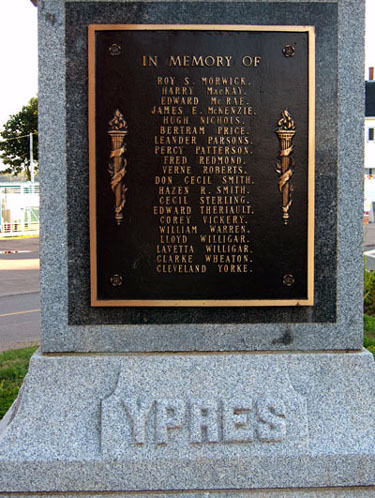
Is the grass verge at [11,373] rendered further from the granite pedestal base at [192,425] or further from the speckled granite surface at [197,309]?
the speckled granite surface at [197,309]

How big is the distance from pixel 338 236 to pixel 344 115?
79 centimetres

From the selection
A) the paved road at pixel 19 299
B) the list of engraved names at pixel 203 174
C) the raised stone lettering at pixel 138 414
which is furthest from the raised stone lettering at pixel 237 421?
the paved road at pixel 19 299

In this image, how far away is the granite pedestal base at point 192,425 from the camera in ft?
12.8

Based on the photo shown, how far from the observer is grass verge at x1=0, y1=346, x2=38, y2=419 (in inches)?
227

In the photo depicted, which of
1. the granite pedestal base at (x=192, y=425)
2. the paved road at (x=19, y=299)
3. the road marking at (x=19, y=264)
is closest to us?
the granite pedestal base at (x=192, y=425)

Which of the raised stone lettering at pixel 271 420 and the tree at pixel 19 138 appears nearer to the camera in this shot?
the raised stone lettering at pixel 271 420

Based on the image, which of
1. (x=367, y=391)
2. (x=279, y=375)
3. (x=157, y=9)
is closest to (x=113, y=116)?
→ (x=157, y=9)

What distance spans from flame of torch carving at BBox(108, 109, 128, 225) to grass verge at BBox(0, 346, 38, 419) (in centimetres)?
240

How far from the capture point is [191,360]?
4.04 meters

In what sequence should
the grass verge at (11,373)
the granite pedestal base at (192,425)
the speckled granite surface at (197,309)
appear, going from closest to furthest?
the granite pedestal base at (192,425)
the speckled granite surface at (197,309)
the grass verge at (11,373)

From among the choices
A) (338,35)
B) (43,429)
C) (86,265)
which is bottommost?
(43,429)

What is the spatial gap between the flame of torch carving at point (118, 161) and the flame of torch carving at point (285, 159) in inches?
39.6

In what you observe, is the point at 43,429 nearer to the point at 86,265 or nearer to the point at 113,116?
the point at 86,265

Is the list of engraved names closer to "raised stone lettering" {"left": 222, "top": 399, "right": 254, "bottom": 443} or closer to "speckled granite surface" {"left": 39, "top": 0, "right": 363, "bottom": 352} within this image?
"speckled granite surface" {"left": 39, "top": 0, "right": 363, "bottom": 352}
